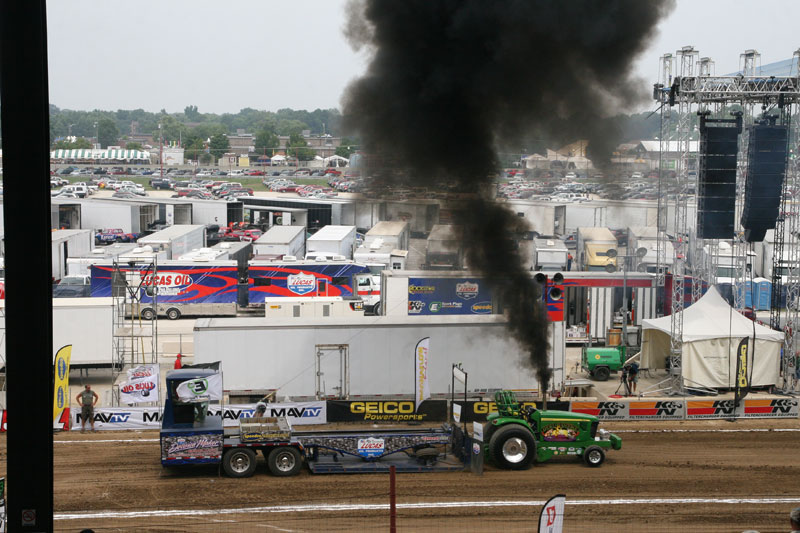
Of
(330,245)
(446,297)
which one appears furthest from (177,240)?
(446,297)

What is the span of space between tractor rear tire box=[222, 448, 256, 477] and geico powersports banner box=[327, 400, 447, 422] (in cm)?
349

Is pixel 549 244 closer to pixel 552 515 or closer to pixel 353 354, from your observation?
pixel 353 354

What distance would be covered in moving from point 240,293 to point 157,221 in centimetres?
2081

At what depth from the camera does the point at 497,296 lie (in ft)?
57.4

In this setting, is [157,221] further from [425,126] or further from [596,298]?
[425,126]

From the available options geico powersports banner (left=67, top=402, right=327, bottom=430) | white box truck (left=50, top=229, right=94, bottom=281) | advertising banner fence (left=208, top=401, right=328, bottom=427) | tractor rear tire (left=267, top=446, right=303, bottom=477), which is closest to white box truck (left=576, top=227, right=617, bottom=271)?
advertising banner fence (left=208, top=401, right=328, bottom=427)

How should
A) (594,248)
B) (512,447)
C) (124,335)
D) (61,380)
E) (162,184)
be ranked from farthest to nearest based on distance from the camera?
(162,184) < (594,248) < (124,335) < (61,380) < (512,447)

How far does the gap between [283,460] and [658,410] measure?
27.9 feet

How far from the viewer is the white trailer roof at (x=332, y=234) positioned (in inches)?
1366

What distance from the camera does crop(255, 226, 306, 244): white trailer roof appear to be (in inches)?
1332

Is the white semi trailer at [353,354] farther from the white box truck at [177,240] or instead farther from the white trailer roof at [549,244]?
the white box truck at [177,240]

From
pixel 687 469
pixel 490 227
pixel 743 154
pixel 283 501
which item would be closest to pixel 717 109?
pixel 743 154

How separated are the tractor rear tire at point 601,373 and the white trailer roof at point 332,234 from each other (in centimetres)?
1549

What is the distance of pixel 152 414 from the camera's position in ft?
54.1
